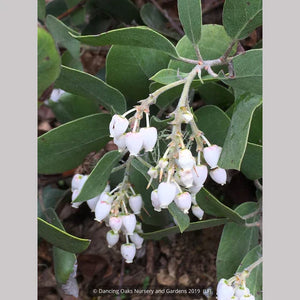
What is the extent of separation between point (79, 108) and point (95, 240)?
460mm

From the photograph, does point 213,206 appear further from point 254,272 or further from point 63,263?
point 63,263

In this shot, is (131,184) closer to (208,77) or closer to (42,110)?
(208,77)

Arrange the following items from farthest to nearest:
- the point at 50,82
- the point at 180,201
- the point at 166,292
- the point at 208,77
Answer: the point at 166,292 < the point at 208,77 < the point at 180,201 < the point at 50,82

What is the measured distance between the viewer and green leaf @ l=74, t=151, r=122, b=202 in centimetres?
135

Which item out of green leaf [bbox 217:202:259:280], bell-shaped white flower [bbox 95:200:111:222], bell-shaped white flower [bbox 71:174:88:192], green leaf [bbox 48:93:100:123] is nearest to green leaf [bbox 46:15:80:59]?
green leaf [bbox 48:93:100:123]

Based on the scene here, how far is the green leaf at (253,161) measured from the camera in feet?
4.71

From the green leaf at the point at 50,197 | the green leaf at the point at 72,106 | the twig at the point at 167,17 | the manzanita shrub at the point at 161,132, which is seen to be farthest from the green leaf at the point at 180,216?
the twig at the point at 167,17

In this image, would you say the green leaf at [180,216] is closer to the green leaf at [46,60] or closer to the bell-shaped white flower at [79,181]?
the bell-shaped white flower at [79,181]

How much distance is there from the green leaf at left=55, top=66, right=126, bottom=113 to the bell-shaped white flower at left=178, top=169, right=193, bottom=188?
360mm

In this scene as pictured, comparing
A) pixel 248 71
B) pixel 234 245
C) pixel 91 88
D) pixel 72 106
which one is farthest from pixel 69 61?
pixel 234 245

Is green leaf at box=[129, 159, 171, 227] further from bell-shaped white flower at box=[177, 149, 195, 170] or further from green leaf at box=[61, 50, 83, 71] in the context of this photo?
green leaf at box=[61, 50, 83, 71]

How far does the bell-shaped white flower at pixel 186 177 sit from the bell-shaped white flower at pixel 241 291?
0.36m

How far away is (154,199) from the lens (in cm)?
124

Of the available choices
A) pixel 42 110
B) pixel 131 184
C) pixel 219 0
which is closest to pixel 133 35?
pixel 131 184
